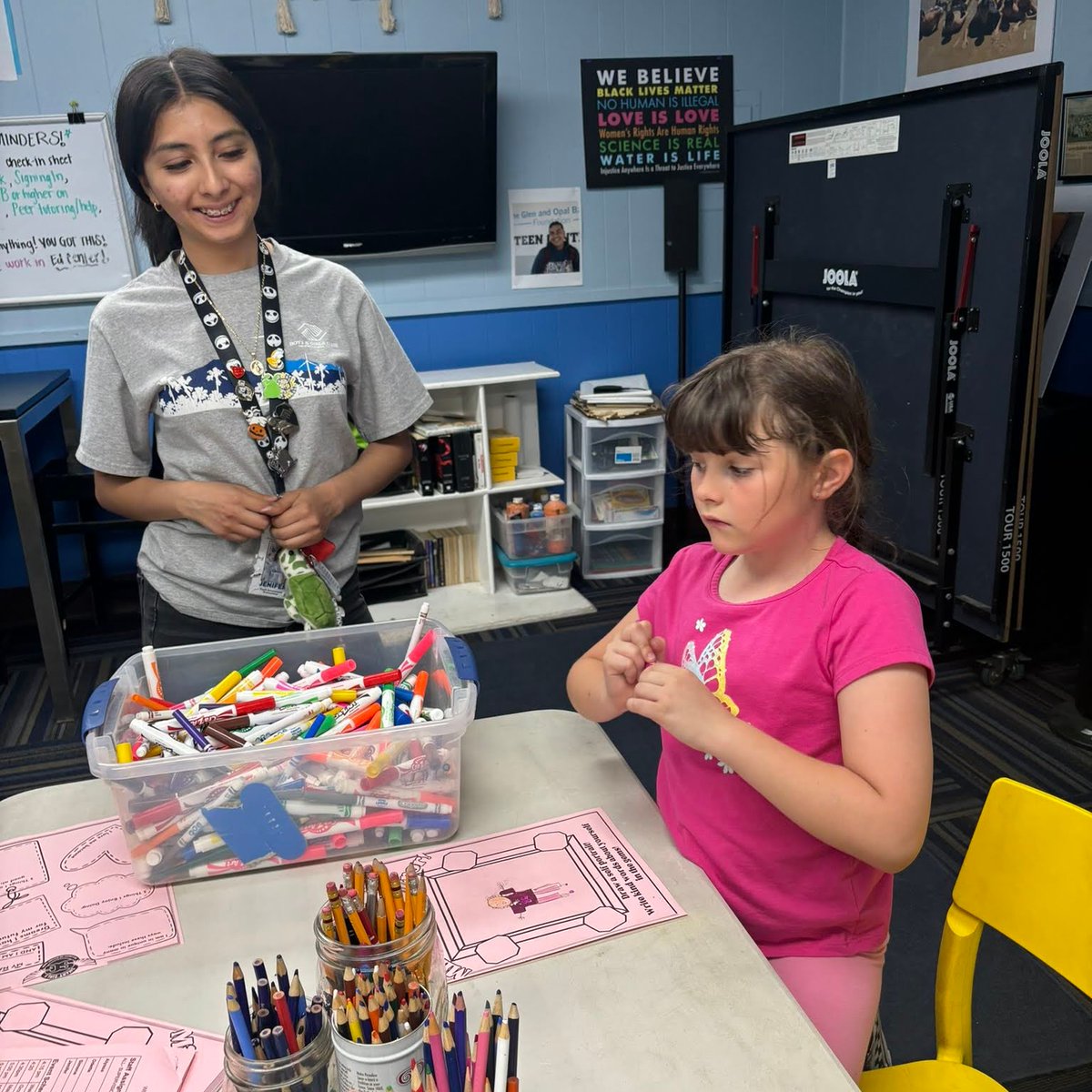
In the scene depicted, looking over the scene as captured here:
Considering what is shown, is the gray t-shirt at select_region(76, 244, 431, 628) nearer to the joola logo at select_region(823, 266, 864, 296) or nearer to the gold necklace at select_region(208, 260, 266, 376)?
the gold necklace at select_region(208, 260, 266, 376)

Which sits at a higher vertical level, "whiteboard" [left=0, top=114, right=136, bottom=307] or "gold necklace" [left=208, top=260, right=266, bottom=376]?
"whiteboard" [left=0, top=114, right=136, bottom=307]

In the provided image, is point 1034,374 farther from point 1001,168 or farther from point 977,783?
point 977,783

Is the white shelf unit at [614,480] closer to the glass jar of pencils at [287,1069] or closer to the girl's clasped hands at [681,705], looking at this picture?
the girl's clasped hands at [681,705]

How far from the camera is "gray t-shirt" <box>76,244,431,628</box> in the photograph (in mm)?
1344

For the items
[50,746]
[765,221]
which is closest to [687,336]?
[765,221]

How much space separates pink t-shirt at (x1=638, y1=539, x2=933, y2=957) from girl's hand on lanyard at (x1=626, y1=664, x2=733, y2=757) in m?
0.11

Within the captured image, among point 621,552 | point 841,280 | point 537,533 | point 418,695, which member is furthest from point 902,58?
point 418,695

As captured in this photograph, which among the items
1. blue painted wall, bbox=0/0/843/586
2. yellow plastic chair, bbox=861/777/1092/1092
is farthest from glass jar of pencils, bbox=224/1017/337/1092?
blue painted wall, bbox=0/0/843/586

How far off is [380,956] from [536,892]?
0.29m

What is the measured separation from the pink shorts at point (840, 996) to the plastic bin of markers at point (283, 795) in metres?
0.37

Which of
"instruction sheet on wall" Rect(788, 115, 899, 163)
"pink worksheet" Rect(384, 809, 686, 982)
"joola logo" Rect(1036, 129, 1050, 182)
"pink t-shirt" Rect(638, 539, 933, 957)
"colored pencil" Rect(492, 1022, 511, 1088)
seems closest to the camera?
"colored pencil" Rect(492, 1022, 511, 1088)

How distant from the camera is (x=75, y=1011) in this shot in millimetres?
822

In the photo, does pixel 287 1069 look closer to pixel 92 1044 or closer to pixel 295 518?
pixel 92 1044

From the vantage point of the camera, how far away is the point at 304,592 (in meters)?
1.38
